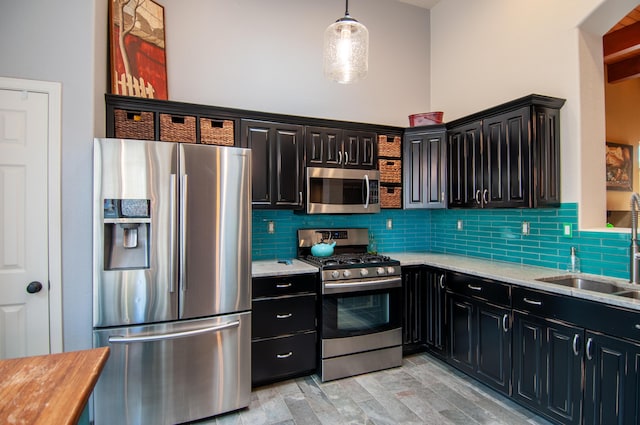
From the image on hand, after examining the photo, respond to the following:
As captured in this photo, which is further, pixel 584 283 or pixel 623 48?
pixel 623 48

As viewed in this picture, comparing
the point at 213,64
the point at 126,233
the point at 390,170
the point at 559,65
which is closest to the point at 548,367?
the point at 390,170

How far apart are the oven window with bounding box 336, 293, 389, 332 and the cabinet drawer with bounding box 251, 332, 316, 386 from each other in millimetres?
305

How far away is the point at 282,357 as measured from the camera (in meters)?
2.83

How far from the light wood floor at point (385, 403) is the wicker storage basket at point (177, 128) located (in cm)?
218

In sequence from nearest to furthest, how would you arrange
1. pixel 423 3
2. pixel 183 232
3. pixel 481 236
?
1. pixel 183 232
2. pixel 481 236
3. pixel 423 3

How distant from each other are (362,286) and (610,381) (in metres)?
1.72

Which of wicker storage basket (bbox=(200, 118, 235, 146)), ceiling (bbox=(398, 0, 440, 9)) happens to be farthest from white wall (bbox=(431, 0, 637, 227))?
wicker storage basket (bbox=(200, 118, 235, 146))

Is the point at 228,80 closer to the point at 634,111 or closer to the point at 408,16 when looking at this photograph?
the point at 408,16

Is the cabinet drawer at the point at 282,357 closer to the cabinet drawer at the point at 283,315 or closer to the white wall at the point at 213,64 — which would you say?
the cabinet drawer at the point at 283,315

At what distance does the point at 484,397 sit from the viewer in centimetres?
267

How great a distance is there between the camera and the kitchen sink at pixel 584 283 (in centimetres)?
241

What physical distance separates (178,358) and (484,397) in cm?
234

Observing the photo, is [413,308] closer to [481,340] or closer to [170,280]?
[481,340]

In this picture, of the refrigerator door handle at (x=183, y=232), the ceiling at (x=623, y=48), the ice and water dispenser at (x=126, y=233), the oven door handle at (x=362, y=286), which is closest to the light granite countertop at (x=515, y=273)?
the oven door handle at (x=362, y=286)
